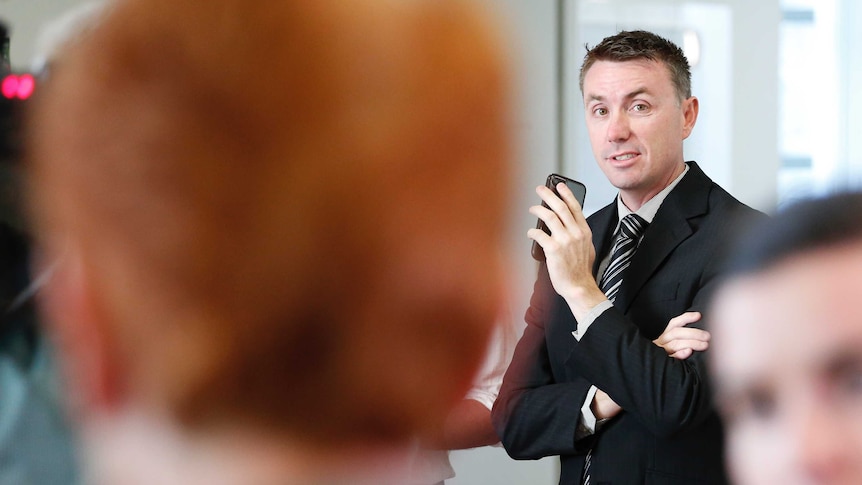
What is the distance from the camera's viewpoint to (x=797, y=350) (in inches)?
19.0

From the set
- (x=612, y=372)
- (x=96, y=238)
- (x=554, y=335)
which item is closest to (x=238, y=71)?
(x=96, y=238)

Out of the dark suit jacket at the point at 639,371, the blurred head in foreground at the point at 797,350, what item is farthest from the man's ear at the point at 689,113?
the blurred head in foreground at the point at 797,350

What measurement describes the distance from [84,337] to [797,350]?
1.15 ft

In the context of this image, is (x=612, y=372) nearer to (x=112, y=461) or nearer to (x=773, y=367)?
(x=773, y=367)

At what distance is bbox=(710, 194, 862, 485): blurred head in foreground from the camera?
0.46 m

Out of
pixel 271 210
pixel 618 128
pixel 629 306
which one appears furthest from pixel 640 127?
pixel 271 210

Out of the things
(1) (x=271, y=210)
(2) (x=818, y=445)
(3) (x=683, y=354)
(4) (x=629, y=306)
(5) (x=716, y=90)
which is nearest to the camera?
(1) (x=271, y=210)

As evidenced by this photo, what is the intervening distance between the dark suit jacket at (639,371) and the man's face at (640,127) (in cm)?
6

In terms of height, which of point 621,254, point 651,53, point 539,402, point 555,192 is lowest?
point 539,402

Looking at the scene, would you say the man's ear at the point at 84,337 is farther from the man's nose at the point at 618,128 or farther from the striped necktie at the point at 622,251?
the man's nose at the point at 618,128

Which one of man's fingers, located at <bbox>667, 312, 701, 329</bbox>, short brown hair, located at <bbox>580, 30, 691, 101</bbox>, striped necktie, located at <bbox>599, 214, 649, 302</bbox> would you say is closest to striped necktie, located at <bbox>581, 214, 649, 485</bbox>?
striped necktie, located at <bbox>599, 214, 649, 302</bbox>

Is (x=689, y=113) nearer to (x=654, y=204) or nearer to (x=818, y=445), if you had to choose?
(x=654, y=204)

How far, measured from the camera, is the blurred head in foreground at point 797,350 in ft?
1.49

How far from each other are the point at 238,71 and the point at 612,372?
47.6 inches
